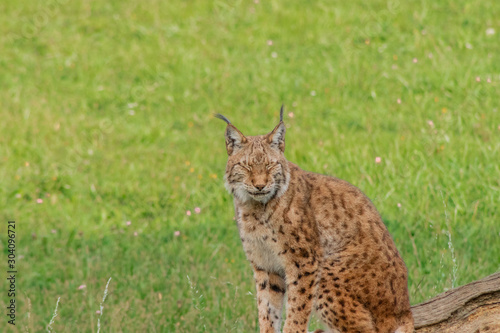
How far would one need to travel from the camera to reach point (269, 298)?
5.75 metres

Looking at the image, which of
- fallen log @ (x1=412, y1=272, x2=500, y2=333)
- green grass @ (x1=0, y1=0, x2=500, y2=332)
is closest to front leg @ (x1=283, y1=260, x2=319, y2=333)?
fallen log @ (x1=412, y1=272, x2=500, y2=333)

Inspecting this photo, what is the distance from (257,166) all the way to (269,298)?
3.70ft

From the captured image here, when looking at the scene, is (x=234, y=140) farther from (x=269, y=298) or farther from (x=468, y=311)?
(x=468, y=311)

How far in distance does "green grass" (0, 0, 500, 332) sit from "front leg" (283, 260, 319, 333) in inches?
38.4

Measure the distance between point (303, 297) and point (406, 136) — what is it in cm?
502

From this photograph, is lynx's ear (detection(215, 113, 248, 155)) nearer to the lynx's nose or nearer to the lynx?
the lynx

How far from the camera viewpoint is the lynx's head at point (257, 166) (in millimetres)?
5285

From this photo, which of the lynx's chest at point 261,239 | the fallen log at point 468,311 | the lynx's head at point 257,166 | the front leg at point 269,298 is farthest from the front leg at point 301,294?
the fallen log at point 468,311

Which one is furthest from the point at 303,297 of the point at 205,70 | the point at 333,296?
the point at 205,70

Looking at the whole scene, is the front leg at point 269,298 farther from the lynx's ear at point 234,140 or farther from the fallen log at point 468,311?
the fallen log at point 468,311

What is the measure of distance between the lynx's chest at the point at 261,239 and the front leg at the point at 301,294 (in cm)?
19

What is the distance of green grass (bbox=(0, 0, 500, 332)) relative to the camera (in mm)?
7453

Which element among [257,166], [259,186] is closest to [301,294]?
[259,186]

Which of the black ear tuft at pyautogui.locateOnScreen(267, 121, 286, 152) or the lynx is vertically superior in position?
the black ear tuft at pyautogui.locateOnScreen(267, 121, 286, 152)
